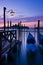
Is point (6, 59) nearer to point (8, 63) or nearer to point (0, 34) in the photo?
point (8, 63)

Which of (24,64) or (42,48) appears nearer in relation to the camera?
(24,64)

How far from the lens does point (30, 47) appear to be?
9.41 meters

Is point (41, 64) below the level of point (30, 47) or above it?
below

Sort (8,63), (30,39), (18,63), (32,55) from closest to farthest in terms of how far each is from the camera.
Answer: (8,63) → (18,63) → (32,55) → (30,39)

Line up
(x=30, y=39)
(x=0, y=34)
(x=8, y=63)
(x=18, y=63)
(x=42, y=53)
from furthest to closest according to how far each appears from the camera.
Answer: (x=30, y=39)
(x=42, y=53)
(x=18, y=63)
(x=8, y=63)
(x=0, y=34)

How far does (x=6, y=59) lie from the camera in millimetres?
7301

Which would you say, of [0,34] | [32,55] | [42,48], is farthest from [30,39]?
[0,34]

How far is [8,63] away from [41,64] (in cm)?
179

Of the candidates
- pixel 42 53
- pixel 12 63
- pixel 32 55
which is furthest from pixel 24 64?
pixel 42 53

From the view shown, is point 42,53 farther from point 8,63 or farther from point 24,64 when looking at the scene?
point 8,63

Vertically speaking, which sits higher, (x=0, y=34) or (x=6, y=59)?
(x=0, y=34)

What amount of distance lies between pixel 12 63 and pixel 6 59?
1.76 feet

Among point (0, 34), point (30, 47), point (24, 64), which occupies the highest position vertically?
point (0, 34)

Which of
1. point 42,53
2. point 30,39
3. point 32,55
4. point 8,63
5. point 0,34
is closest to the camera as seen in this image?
point 0,34
